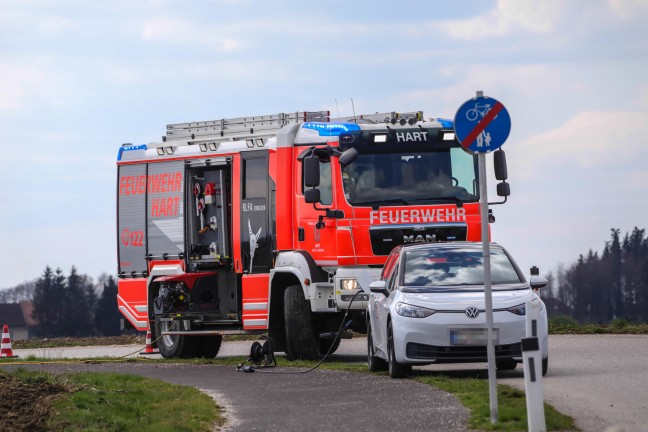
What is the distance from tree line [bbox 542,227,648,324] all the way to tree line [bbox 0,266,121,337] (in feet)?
167

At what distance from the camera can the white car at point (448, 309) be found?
702 inches

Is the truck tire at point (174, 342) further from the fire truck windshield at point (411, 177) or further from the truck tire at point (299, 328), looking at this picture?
the fire truck windshield at point (411, 177)

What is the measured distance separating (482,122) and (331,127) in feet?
32.0

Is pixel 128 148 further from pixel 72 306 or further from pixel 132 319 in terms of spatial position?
pixel 72 306

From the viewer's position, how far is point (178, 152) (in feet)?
87.6

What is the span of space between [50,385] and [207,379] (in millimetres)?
3740

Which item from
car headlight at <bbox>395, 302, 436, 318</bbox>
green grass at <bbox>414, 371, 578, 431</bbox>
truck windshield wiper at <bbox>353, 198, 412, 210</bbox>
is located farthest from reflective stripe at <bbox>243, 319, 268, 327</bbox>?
green grass at <bbox>414, 371, 578, 431</bbox>

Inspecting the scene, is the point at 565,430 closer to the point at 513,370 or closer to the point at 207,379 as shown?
the point at 513,370

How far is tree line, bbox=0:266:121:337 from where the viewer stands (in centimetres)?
13938

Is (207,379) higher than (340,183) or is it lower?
lower

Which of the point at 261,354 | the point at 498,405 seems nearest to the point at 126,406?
the point at 498,405

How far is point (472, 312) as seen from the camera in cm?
1783

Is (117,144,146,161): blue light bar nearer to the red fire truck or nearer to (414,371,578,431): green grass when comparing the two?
the red fire truck

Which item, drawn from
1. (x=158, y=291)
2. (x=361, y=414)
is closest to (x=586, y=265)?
(x=158, y=291)
